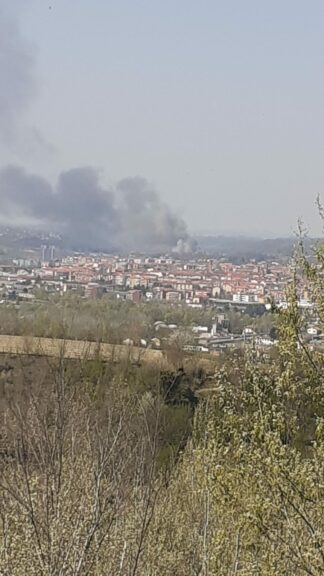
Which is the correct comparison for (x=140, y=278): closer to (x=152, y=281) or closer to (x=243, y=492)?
(x=152, y=281)

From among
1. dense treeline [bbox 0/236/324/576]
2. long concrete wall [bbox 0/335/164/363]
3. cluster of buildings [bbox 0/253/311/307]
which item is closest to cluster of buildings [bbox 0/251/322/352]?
cluster of buildings [bbox 0/253/311/307]

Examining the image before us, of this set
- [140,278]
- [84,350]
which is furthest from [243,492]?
[140,278]

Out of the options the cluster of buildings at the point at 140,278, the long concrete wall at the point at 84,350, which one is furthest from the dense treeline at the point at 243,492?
the cluster of buildings at the point at 140,278

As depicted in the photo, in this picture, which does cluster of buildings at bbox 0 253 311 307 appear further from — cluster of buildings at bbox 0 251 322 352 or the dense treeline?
the dense treeline

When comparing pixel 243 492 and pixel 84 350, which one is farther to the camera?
pixel 84 350

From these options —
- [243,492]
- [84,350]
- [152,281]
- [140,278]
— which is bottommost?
[84,350]

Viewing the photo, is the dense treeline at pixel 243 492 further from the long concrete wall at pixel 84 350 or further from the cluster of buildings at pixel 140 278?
the cluster of buildings at pixel 140 278

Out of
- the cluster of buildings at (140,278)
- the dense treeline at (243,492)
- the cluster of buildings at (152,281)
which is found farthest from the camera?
the cluster of buildings at (140,278)

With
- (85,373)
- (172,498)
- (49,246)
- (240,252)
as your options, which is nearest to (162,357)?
(85,373)

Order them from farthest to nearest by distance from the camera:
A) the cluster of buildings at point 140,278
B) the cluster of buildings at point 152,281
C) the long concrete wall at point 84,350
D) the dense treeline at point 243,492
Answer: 1. the cluster of buildings at point 140,278
2. the cluster of buildings at point 152,281
3. the long concrete wall at point 84,350
4. the dense treeline at point 243,492

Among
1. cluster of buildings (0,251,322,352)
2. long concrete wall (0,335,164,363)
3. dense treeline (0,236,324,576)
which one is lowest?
long concrete wall (0,335,164,363)

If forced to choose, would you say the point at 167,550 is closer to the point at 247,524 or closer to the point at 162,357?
the point at 247,524
